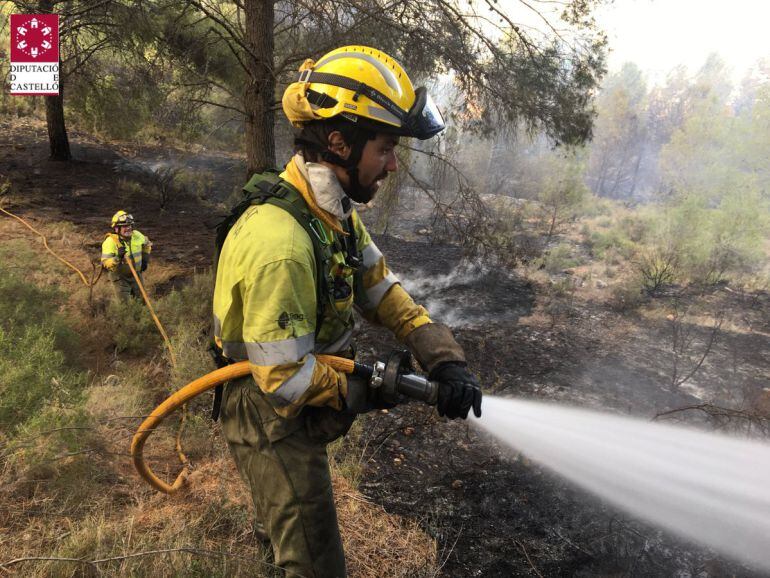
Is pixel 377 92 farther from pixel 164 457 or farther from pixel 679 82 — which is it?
pixel 679 82

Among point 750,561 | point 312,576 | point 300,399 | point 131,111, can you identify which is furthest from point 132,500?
point 131,111

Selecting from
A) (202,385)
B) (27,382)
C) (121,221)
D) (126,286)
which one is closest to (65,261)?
(126,286)

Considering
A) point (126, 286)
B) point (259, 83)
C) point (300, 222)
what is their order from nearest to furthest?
point (300, 222) → point (259, 83) → point (126, 286)

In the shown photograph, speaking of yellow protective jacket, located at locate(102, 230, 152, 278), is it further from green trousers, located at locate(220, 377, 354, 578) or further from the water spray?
green trousers, located at locate(220, 377, 354, 578)

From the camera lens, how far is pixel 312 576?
181 centimetres

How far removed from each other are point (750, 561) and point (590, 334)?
532 centimetres

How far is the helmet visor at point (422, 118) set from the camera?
1.93 metres

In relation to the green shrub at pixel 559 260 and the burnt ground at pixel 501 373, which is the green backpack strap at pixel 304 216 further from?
the green shrub at pixel 559 260

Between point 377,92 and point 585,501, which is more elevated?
point 377,92

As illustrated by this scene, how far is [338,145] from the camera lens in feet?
6.12

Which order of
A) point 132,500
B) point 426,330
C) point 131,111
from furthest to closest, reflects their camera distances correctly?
point 131,111
point 132,500
point 426,330

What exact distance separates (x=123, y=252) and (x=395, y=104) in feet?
18.9

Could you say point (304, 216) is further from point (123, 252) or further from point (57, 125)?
point (57, 125)

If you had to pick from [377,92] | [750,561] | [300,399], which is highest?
[377,92]
